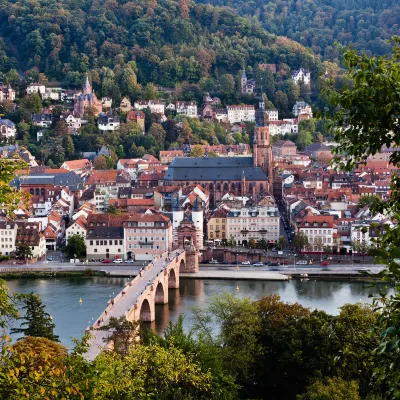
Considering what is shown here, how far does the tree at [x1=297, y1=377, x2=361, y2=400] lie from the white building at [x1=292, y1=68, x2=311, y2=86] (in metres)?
52.8

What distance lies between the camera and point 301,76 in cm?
6494

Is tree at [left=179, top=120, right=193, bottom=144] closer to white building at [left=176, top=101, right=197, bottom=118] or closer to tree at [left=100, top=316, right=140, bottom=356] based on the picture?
white building at [left=176, top=101, right=197, bottom=118]

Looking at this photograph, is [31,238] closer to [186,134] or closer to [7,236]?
[7,236]

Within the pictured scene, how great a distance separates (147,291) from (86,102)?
3384 cm

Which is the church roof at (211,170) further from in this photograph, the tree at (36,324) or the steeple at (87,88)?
the tree at (36,324)

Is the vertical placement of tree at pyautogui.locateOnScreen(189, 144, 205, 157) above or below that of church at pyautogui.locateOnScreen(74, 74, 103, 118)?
below

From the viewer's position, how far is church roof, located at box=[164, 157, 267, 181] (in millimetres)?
39469

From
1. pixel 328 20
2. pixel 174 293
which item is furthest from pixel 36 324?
pixel 328 20

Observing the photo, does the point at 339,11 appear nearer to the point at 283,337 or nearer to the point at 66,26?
the point at 66,26

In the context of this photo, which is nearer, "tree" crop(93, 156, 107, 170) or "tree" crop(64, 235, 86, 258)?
"tree" crop(64, 235, 86, 258)

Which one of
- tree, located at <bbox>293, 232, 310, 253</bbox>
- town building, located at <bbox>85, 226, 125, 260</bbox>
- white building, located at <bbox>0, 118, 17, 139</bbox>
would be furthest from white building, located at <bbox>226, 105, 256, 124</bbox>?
town building, located at <bbox>85, 226, 125, 260</bbox>

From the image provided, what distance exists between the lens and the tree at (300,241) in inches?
1213

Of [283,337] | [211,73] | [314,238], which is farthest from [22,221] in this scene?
[211,73]

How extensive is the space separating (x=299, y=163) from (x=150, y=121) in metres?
10.6
